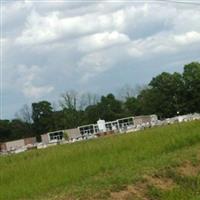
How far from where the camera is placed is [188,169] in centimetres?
1781

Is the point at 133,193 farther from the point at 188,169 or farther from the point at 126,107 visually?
the point at 126,107

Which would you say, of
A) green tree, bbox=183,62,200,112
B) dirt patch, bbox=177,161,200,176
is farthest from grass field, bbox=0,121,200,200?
green tree, bbox=183,62,200,112

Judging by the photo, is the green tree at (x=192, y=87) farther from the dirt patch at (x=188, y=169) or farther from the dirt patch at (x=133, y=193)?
the dirt patch at (x=133, y=193)

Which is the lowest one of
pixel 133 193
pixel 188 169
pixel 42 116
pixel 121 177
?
pixel 133 193

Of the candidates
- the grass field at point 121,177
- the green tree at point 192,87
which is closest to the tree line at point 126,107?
the green tree at point 192,87

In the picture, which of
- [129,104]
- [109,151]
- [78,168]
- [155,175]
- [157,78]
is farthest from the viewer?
[129,104]

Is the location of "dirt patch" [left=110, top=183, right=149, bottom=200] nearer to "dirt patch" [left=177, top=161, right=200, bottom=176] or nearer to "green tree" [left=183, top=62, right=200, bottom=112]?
"dirt patch" [left=177, top=161, right=200, bottom=176]

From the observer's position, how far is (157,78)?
106750 millimetres

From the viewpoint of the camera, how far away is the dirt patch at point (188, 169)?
17283mm

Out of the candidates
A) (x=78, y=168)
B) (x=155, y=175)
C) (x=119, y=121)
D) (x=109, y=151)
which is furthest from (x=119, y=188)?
(x=119, y=121)

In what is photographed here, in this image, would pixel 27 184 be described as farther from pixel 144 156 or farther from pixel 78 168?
pixel 144 156

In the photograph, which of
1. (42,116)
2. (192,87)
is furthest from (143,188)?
(42,116)

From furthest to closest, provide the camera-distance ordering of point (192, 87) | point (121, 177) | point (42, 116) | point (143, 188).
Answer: point (42, 116), point (192, 87), point (121, 177), point (143, 188)

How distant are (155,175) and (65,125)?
108318 mm
